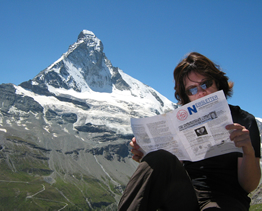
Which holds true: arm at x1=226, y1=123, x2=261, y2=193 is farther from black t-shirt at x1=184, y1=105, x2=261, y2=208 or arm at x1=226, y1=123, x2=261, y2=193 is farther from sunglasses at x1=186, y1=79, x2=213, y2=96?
sunglasses at x1=186, y1=79, x2=213, y2=96

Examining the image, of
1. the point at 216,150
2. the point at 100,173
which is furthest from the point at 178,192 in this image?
the point at 100,173

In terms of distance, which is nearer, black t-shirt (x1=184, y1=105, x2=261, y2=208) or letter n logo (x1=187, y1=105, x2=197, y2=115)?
black t-shirt (x1=184, y1=105, x2=261, y2=208)

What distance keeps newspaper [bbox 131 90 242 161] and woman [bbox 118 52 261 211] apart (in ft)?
0.66

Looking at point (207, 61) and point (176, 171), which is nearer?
point (176, 171)

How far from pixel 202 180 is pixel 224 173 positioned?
362 mm

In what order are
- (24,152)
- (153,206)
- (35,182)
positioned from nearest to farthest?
(153,206)
(35,182)
(24,152)

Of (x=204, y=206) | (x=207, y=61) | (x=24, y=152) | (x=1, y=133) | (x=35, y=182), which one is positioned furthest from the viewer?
(x=1, y=133)

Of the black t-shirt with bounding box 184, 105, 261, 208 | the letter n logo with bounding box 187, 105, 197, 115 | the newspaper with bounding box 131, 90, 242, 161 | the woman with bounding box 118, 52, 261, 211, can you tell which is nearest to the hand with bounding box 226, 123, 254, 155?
the woman with bounding box 118, 52, 261, 211

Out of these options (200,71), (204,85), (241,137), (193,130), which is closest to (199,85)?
(204,85)

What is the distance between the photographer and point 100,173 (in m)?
193

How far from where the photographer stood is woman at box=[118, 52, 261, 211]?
10.5ft

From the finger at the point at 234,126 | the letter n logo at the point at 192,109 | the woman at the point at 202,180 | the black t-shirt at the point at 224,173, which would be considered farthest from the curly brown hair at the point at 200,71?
the finger at the point at 234,126

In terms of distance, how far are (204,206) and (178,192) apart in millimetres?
474

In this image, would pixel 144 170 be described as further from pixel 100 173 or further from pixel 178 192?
pixel 100 173
